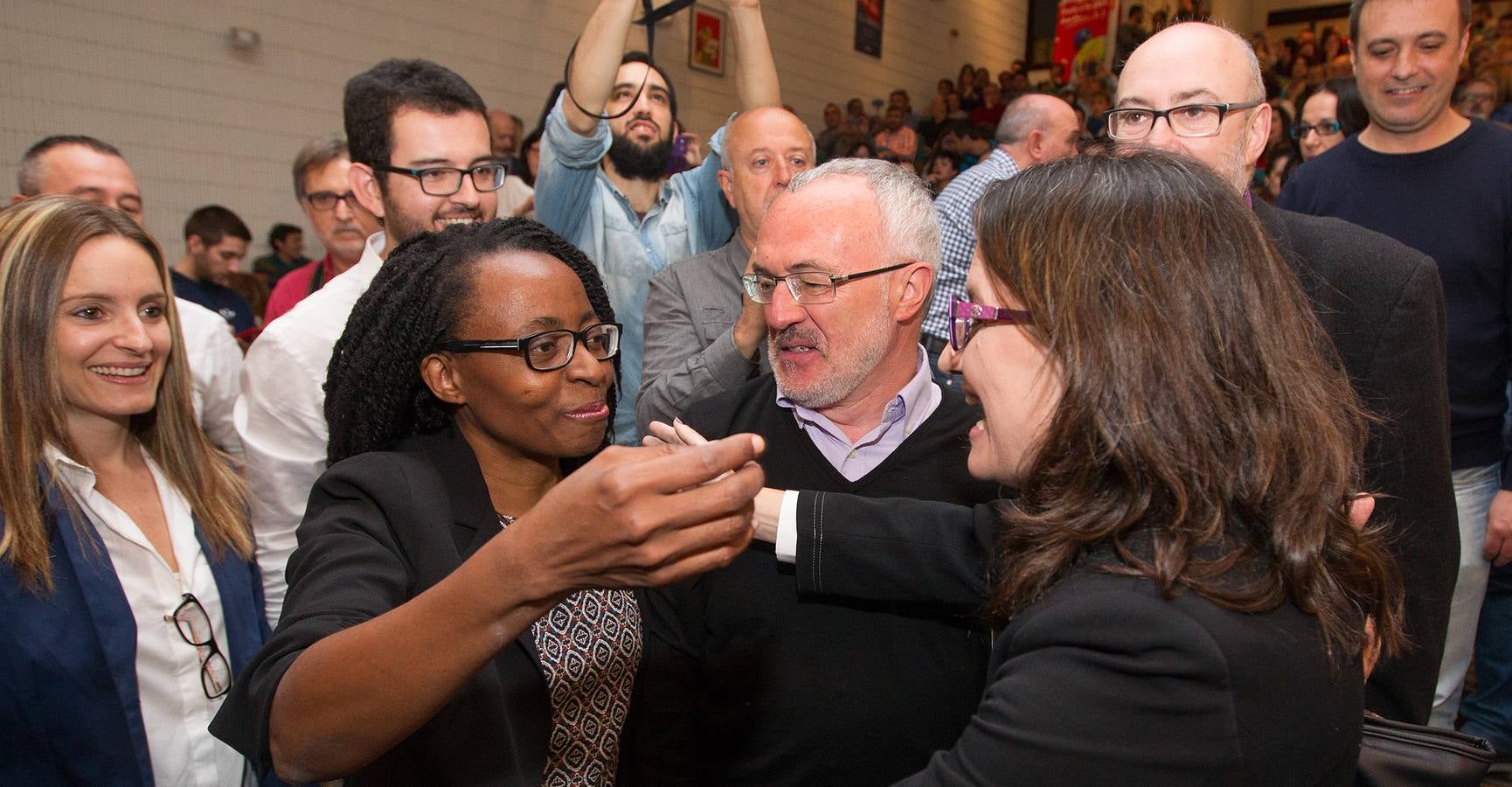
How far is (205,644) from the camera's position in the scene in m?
1.97

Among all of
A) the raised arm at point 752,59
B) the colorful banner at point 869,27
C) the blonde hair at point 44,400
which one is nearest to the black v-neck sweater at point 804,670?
the blonde hair at point 44,400

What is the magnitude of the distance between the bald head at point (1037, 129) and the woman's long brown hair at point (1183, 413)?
3.57 metres

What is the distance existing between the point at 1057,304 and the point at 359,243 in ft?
10.4

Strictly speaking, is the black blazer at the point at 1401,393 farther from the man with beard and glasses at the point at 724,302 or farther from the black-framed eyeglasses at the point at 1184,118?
the man with beard and glasses at the point at 724,302

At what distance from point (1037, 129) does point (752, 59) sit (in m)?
1.77

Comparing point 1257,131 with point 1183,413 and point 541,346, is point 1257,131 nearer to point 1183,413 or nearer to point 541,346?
point 1183,413

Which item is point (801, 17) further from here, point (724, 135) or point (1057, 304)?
point (1057, 304)

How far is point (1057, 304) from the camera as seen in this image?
3.80ft

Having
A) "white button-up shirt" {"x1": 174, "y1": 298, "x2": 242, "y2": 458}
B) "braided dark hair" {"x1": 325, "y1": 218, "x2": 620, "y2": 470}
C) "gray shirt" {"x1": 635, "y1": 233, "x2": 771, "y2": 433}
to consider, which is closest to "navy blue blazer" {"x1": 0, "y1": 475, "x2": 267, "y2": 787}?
"braided dark hair" {"x1": 325, "y1": 218, "x2": 620, "y2": 470}

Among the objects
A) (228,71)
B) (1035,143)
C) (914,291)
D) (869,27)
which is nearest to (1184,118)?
(914,291)

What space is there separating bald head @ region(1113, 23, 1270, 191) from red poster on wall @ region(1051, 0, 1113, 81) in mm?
9374

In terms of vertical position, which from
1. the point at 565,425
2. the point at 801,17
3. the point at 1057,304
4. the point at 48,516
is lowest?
the point at 48,516

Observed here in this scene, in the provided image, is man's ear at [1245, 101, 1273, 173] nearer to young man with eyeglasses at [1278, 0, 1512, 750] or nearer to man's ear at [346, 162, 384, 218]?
young man with eyeglasses at [1278, 0, 1512, 750]

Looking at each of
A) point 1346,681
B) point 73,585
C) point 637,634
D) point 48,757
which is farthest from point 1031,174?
point 48,757
